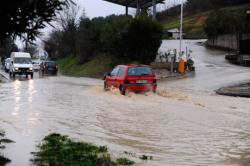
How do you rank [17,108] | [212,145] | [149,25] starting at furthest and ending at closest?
[149,25] → [17,108] → [212,145]

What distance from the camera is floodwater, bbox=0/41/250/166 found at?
10.0 m

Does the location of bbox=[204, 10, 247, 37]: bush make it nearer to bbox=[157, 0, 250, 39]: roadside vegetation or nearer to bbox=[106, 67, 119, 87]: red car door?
bbox=[157, 0, 250, 39]: roadside vegetation

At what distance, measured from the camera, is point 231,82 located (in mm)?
28953

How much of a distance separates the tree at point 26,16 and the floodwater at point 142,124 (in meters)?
2.44

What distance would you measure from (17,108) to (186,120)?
6.09 m

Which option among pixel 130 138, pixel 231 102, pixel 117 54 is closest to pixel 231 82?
pixel 231 102

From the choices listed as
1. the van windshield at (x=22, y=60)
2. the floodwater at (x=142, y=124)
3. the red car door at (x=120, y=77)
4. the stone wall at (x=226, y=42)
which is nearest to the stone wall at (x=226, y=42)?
the stone wall at (x=226, y=42)

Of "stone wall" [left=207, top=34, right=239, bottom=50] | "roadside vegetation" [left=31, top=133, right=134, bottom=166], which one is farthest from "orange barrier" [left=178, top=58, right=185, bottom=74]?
"roadside vegetation" [left=31, top=133, right=134, bottom=166]

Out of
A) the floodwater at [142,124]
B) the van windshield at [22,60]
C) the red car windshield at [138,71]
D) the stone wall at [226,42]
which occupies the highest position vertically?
the stone wall at [226,42]

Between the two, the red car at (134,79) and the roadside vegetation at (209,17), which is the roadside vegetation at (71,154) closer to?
the red car at (134,79)

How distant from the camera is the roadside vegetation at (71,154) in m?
8.42

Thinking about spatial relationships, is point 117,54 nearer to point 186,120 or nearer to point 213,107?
point 213,107

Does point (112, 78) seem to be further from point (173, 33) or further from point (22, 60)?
point (173, 33)

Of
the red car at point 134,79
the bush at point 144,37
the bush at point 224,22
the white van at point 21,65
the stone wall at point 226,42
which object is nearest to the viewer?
the red car at point 134,79
